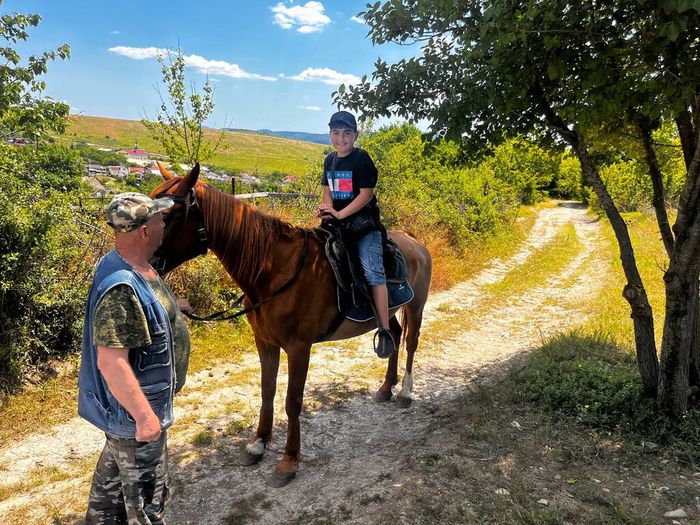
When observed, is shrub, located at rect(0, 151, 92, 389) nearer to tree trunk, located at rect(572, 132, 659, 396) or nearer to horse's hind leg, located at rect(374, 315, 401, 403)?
horse's hind leg, located at rect(374, 315, 401, 403)

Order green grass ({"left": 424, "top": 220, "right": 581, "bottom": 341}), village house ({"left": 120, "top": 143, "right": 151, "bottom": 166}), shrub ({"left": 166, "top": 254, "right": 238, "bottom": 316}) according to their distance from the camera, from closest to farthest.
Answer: shrub ({"left": 166, "top": 254, "right": 238, "bottom": 316})
green grass ({"left": 424, "top": 220, "right": 581, "bottom": 341})
village house ({"left": 120, "top": 143, "right": 151, "bottom": 166})

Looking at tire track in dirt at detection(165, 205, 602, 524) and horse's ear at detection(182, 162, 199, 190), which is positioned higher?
horse's ear at detection(182, 162, 199, 190)

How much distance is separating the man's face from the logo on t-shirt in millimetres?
224

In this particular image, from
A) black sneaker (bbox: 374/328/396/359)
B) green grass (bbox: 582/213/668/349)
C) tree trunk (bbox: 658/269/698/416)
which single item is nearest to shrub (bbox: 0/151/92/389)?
black sneaker (bbox: 374/328/396/359)

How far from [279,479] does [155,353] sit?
2142 millimetres

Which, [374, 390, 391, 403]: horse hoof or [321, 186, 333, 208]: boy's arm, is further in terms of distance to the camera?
[374, 390, 391, 403]: horse hoof

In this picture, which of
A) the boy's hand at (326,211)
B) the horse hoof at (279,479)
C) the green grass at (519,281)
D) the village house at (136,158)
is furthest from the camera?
the village house at (136,158)

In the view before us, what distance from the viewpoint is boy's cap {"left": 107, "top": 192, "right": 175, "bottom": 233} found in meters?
Answer: 1.94

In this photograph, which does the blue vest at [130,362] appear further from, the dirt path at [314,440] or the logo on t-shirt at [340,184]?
the logo on t-shirt at [340,184]

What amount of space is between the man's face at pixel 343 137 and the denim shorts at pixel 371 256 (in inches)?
32.9

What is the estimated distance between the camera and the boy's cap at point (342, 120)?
11.9 ft

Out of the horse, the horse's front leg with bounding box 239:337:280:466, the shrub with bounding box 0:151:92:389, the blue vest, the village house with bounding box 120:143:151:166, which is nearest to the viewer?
the blue vest

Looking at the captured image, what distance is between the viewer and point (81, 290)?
548 centimetres

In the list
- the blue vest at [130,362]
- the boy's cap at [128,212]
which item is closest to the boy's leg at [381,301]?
the blue vest at [130,362]
